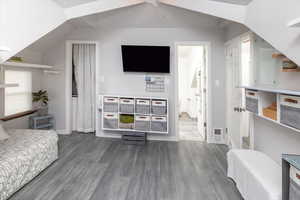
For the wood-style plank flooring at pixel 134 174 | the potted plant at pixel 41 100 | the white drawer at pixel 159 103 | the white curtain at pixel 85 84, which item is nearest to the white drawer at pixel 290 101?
the wood-style plank flooring at pixel 134 174

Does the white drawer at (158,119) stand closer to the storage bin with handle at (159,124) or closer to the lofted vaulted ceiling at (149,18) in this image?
the storage bin with handle at (159,124)

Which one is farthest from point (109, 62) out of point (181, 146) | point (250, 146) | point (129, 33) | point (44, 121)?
point (250, 146)

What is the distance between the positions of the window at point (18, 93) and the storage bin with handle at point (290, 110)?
4458 millimetres

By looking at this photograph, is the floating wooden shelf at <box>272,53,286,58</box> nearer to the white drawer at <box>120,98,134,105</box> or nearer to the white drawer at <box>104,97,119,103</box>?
the white drawer at <box>120,98,134,105</box>

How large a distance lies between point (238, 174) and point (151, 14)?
3153 millimetres

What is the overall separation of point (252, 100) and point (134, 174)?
6.34 ft

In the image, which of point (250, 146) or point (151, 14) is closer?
point (250, 146)

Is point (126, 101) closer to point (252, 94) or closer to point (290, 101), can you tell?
point (252, 94)

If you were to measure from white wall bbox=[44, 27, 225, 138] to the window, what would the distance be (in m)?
0.65

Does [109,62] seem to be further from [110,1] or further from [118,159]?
[118,159]

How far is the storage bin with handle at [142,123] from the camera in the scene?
148 inches

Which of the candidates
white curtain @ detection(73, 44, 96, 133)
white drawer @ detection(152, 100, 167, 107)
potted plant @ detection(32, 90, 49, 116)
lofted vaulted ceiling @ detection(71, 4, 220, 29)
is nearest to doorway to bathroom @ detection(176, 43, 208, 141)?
lofted vaulted ceiling @ detection(71, 4, 220, 29)

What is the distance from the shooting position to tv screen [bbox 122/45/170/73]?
12.5 ft

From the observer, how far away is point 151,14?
11.5 feet
